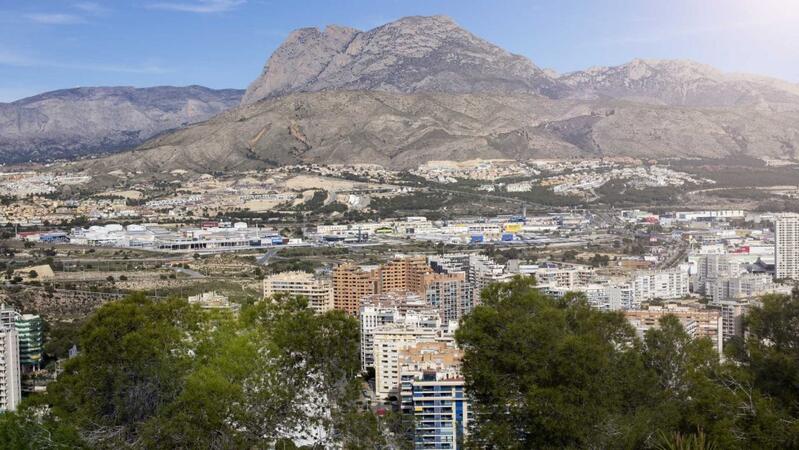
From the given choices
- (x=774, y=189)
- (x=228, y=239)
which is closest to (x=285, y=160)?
(x=228, y=239)

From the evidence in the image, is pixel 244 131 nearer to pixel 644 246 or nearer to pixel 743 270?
pixel 644 246

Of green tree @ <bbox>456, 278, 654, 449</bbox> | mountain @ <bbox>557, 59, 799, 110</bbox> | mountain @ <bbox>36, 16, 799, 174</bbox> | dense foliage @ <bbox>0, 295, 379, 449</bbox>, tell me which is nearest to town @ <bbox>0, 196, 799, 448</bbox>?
green tree @ <bbox>456, 278, 654, 449</bbox>

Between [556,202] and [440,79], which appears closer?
[556,202]

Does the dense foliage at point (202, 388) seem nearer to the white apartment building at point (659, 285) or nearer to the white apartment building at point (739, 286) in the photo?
the white apartment building at point (659, 285)

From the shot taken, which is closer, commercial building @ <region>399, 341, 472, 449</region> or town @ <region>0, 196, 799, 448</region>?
commercial building @ <region>399, 341, 472, 449</region>

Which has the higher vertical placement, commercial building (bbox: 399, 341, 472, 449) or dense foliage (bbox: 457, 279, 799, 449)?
dense foliage (bbox: 457, 279, 799, 449)

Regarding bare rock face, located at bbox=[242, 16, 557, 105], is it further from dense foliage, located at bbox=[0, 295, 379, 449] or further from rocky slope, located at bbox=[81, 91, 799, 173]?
dense foliage, located at bbox=[0, 295, 379, 449]

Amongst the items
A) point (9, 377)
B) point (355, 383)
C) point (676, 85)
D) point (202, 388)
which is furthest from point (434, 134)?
point (202, 388)
